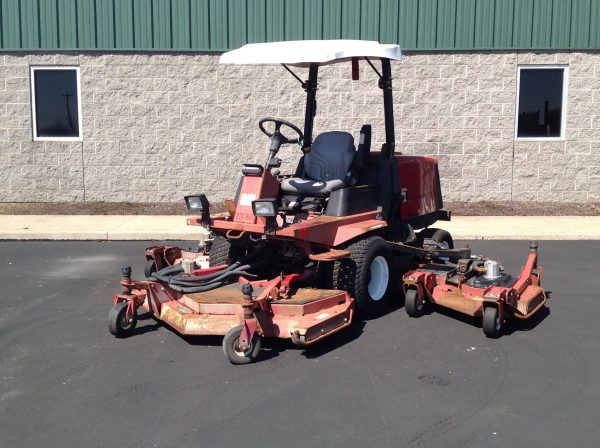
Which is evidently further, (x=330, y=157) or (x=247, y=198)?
(x=330, y=157)

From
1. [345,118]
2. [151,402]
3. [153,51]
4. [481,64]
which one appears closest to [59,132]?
[153,51]

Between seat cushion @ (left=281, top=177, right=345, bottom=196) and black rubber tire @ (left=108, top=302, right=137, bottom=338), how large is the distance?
1959 millimetres

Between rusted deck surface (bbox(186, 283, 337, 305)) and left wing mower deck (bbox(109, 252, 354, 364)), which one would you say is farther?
rusted deck surface (bbox(186, 283, 337, 305))

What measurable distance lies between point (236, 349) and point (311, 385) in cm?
71

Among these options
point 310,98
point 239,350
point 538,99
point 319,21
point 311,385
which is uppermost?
point 319,21

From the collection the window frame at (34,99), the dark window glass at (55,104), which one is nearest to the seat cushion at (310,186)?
the window frame at (34,99)

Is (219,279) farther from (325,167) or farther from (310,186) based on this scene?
(325,167)

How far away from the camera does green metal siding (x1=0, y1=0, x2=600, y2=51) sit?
13.3m

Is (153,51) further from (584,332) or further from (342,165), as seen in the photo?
(584,332)

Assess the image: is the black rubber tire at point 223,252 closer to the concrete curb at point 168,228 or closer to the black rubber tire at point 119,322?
the black rubber tire at point 119,322

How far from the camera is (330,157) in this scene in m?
7.05

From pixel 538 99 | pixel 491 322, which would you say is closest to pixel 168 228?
pixel 491 322

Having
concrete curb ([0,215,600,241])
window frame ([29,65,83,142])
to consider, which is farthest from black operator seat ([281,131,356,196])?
window frame ([29,65,83,142])

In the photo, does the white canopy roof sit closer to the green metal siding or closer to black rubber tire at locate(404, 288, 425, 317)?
black rubber tire at locate(404, 288, 425, 317)
